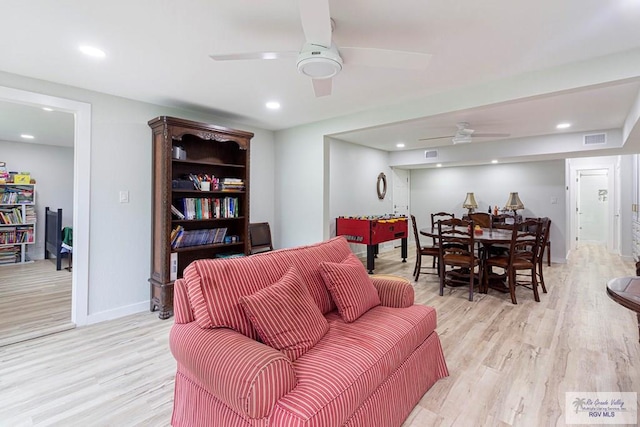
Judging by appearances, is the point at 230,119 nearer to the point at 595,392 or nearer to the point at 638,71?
the point at 638,71

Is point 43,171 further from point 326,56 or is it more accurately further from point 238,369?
point 238,369

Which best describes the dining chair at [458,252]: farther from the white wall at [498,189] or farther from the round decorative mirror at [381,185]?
the white wall at [498,189]

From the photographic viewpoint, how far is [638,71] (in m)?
2.27

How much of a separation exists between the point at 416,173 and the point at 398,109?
192 inches

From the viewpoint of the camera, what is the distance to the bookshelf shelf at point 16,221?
5562 mm

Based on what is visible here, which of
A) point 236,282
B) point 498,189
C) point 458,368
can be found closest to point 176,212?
point 236,282

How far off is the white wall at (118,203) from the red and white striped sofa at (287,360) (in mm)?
2069

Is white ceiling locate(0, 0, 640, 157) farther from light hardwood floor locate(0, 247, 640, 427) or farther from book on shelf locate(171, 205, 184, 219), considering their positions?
light hardwood floor locate(0, 247, 640, 427)

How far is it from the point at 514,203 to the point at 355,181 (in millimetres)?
3359

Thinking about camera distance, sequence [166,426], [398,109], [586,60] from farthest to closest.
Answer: [398,109]
[586,60]
[166,426]

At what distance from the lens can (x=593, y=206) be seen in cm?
807

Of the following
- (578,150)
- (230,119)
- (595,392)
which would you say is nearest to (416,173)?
(578,150)

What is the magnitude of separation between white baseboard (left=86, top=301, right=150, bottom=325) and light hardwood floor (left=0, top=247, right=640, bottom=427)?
13 centimetres

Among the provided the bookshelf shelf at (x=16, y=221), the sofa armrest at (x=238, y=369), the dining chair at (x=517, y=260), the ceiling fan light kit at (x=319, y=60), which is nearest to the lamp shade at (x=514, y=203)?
the dining chair at (x=517, y=260)
